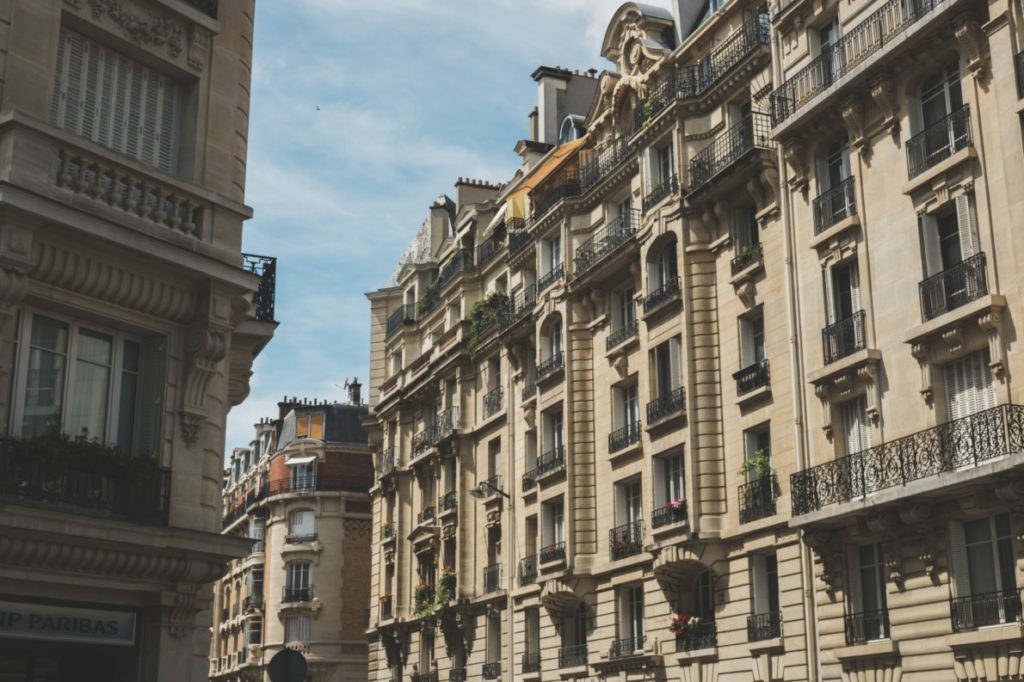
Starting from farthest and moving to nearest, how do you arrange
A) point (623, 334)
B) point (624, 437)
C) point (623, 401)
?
1. point (623, 401)
2. point (623, 334)
3. point (624, 437)

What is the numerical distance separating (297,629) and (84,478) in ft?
183

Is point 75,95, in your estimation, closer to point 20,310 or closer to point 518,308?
point 20,310

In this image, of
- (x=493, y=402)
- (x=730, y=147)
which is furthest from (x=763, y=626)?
(x=493, y=402)

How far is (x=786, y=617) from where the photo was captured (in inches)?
1105

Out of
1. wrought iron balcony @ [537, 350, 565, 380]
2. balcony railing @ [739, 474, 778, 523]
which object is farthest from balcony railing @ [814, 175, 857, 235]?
wrought iron balcony @ [537, 350, 565, 380]

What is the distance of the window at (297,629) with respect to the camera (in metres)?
68.3

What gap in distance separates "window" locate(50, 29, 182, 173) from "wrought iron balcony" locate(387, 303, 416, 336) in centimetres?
3900

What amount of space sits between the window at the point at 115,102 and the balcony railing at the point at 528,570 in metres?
26.2

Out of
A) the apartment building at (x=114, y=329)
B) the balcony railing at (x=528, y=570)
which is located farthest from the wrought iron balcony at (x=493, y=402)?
the apartment building at (x=114, y=329)

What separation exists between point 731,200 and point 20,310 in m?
20.9

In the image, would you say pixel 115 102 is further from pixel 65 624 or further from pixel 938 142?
pixel 938 142

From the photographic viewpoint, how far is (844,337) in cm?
2667

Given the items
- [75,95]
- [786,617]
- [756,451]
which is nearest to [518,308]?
[756,451]

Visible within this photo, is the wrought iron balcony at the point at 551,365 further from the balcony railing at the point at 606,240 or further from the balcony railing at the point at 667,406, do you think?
the balcony railing at the point at 667,406
